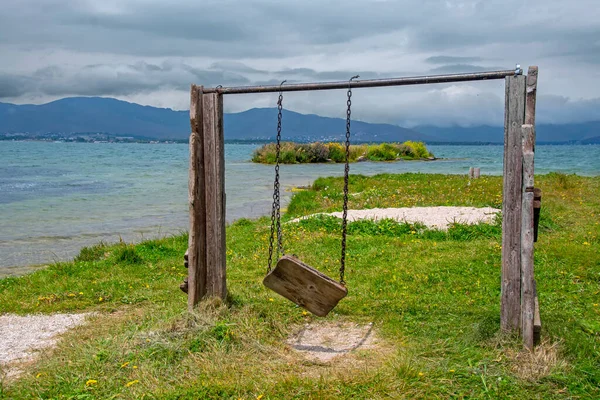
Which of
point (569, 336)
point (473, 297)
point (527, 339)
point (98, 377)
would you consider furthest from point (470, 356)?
point (98, 377)

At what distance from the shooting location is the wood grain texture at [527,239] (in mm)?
5500

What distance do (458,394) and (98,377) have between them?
3.27m

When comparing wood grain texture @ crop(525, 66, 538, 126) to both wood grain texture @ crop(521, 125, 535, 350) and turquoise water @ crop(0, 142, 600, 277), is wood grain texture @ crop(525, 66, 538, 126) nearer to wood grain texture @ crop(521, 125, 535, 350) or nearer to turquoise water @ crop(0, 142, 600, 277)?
wood grain texture @ crop(521, 125, 535, 350)

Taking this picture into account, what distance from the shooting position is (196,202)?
6.82 meters

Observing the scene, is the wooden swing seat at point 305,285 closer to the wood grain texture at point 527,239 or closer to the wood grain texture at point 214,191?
the wood grain texture at point 214,191

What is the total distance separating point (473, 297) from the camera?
26.1 feet

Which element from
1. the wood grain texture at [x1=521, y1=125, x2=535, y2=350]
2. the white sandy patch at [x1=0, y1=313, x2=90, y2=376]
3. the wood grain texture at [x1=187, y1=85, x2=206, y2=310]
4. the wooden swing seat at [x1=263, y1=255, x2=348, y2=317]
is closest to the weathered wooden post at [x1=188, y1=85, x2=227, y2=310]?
the wood grain texture at [x1=187, y1=85, x2=206, y2=310]

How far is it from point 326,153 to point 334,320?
43.7 meters

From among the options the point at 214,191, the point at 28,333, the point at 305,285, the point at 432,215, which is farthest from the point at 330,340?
the point at 432,215

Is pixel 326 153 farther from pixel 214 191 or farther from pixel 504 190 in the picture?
pixel 504 190

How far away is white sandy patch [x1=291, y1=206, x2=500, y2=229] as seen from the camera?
43.3ft

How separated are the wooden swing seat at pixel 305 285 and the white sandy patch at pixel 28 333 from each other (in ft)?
9.10

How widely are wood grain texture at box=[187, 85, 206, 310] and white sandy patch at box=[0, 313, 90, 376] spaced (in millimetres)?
1761

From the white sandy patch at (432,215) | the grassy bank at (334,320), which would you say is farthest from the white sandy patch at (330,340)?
the white sandy patch at (432,215)
